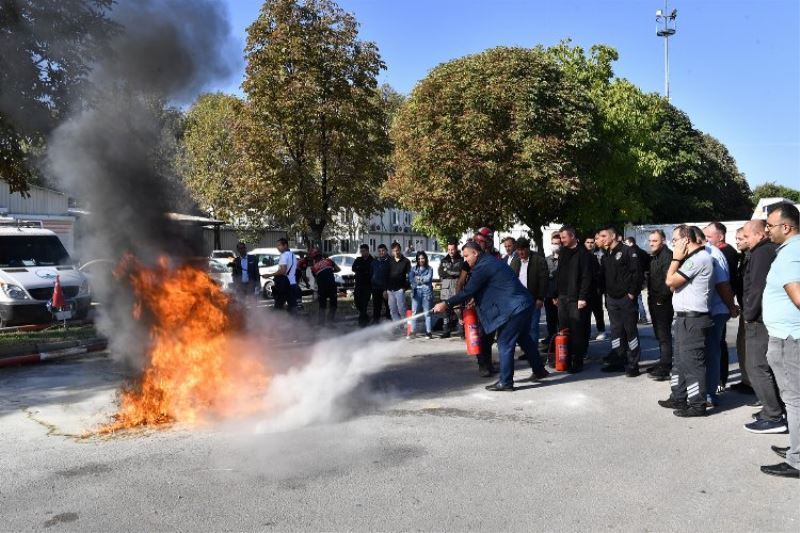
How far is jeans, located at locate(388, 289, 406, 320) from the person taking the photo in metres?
12.6

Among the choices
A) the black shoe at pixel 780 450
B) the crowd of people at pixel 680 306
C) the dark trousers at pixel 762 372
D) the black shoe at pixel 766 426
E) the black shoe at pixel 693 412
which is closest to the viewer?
the crowd of people at pixel 680 306

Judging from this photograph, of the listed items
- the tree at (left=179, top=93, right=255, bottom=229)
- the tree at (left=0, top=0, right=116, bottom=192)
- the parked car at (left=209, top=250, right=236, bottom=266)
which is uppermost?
the tree at (left=179, top=93, right=255, bottom=229)

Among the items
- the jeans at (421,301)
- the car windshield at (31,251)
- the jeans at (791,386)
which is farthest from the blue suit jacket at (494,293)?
the car windshield at (31,251)

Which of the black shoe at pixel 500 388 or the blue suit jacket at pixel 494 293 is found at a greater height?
the blue suit jacket at pixel 494 293

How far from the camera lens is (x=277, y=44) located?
56.6 feet

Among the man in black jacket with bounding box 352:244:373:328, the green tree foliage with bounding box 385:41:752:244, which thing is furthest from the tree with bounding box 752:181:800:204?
the man in black jacket with bounding box 352:244:373:328

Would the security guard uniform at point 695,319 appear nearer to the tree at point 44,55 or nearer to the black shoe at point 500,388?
the black shoe at point 500,388

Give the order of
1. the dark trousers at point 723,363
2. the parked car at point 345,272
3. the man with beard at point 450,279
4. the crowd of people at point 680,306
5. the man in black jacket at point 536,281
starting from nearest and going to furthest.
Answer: the crowd of people at point 680,306 < the dark trousers at point 723,363 < the man in black jacket at point 536,281 < the man with beard at point 450,279 < the parked car at point 345,272

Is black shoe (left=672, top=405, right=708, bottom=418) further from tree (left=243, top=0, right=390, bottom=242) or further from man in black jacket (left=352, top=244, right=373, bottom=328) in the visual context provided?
tree (left=243, top=0, right=390, bottom=242)

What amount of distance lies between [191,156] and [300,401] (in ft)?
109

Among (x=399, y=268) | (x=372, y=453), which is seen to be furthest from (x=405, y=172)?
(x=372, y=453)

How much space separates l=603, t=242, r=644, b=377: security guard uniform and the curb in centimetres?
816

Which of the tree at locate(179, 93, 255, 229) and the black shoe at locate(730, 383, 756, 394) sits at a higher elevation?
the tree at locate(179, 93, 255, 229)

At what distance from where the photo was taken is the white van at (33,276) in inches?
474
